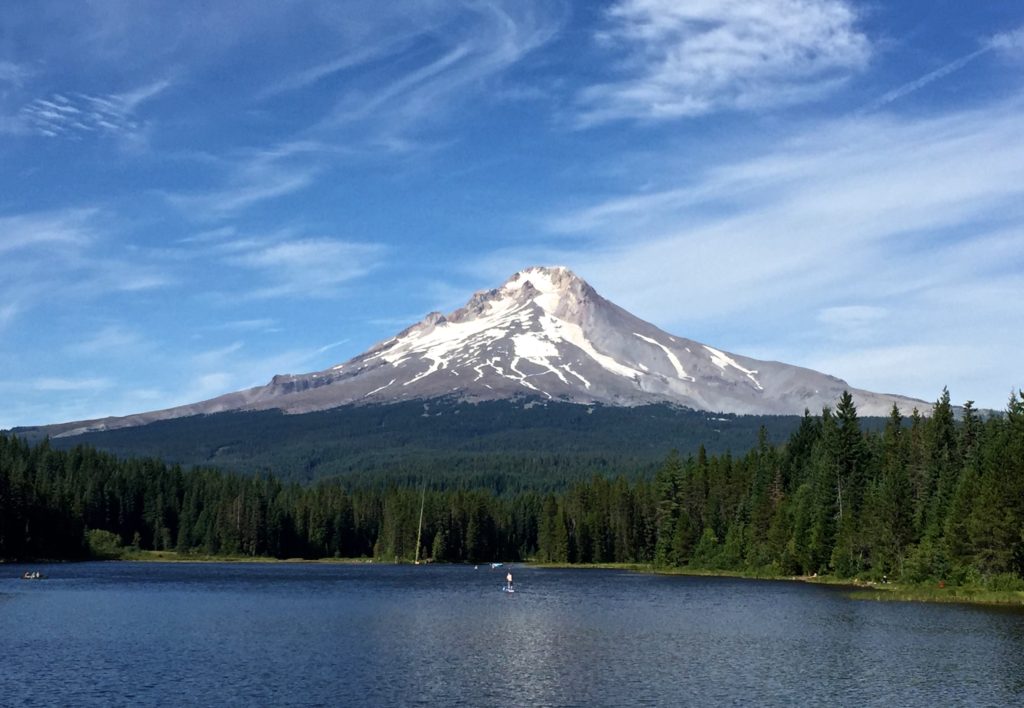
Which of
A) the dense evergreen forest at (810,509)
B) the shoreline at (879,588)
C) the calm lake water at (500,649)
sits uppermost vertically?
the dense evergreen forest at (810,509)

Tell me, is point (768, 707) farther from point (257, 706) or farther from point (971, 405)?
point (971, 405)

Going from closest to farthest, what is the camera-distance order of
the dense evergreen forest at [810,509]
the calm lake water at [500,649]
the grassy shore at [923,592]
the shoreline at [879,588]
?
the calm lake water at [500,649], the grassy shore at [923,592], the shoreline at [879,588], the dense evergreen forest at [810,509]

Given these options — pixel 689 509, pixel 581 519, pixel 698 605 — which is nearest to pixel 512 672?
pixel 698 605

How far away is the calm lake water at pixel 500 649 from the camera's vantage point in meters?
47.9

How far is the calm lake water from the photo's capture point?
47.9m

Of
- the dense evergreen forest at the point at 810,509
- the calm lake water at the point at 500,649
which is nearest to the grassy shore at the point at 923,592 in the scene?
the dense evergreen forest at the point at 810,509

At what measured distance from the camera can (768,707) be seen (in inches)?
1774

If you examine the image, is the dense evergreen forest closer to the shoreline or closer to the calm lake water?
the shoreline

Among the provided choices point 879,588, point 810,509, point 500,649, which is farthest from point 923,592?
point 500,649

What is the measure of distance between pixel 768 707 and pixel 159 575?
11166 cm

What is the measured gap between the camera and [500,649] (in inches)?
2516

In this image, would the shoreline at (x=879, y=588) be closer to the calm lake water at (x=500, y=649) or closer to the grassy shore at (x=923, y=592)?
the grassy shore at (x=923, y=592)

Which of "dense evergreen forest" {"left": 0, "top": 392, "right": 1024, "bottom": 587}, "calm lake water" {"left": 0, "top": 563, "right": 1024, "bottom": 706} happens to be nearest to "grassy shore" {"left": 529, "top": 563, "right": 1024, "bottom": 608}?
"dense evergreen forest" {"left": 0, "top": 392, "right": 1024, "bottom": 587}

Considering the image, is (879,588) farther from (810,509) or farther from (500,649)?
(500,649)
